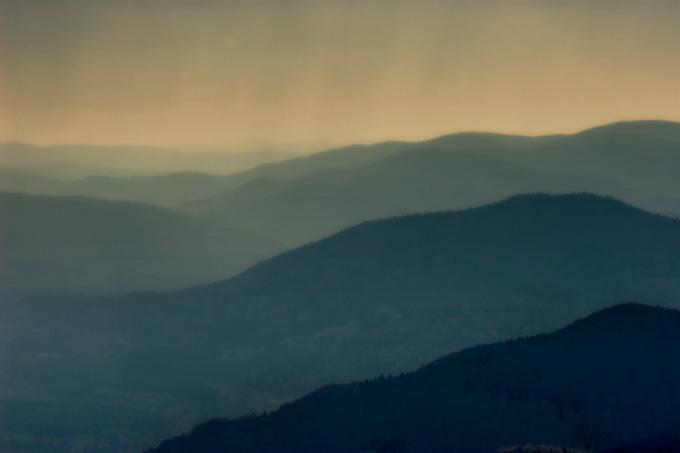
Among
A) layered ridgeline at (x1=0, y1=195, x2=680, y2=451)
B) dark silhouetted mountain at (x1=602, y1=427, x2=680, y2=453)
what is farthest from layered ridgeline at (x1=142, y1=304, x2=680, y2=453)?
layered ridgeline at (x1=0, y1=195, x2=680, y2=451)

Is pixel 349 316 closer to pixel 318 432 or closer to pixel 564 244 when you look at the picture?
pixel 564 244

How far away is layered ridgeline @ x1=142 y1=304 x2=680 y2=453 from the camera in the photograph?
5588 centimetres

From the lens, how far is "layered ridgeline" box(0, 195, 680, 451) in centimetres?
12512

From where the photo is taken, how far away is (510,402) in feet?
197

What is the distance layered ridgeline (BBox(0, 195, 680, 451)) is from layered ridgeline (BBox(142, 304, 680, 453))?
159ft

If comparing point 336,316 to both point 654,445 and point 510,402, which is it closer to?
point 510,402

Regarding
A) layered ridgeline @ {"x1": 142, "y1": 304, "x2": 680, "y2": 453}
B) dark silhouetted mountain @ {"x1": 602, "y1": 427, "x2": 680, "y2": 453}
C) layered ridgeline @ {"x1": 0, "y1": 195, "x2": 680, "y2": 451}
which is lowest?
dark silhouetted mountain @ {"x1": 602, "y1": 427, "x2": 680, "y2": 453}

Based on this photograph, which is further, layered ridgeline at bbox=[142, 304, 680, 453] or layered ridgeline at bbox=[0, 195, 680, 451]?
layered ridgeline at bbox=[0, 195, 680, 451]

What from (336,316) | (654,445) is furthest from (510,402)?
(336,316)

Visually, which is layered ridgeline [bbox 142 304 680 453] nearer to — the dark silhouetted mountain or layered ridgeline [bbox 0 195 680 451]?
the dark silhouetted mountain

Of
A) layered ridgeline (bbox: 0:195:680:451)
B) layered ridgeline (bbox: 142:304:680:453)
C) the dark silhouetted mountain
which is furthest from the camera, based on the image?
layered ridgeline (bbox: 0:195:680:451)

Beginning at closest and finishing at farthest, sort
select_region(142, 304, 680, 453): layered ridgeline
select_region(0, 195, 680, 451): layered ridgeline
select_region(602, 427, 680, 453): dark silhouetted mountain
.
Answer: select_region(602, 427, 680, 453): dark silhouetted mountain
select_region(142, 304, 680, 453): layered ridgeline
select_region(0, 195, 680, 451): layered ridgeline

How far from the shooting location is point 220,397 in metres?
128

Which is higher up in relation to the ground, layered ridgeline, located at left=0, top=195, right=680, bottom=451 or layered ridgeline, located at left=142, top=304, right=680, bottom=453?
layered ridgeline, located at left=0, top=195, right=680, bottom=451
